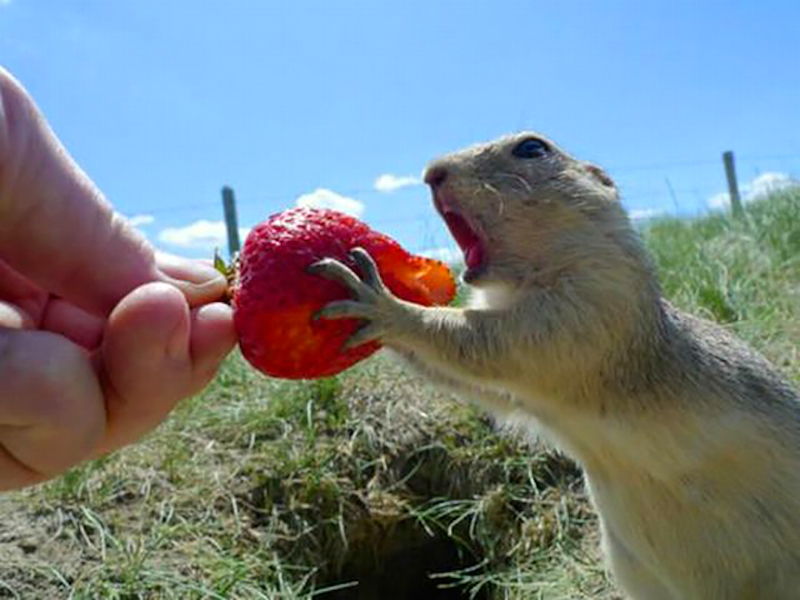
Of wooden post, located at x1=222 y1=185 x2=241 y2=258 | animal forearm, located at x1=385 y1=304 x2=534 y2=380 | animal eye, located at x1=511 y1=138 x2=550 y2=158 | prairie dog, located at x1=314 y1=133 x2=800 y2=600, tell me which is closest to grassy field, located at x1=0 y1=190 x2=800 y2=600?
prairie dog, located at x1=314 y1=133 x2=800 y2=600

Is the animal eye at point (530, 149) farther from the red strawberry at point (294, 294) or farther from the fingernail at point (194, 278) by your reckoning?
the fingernail at point (194, 278)

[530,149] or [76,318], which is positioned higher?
[530,149]

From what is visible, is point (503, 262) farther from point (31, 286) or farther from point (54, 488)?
point (54, 488)

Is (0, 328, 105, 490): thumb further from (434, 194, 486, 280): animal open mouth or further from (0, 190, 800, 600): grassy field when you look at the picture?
(0, 190, 800, 600): grassy field

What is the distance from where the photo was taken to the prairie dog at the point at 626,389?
7.47ft

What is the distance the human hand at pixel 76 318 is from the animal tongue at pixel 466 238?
67 centimetres

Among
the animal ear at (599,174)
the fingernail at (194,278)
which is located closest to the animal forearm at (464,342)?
the fingernail at (194,278)

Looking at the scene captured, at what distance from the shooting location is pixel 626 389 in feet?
7.75

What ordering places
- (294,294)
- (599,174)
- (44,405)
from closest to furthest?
(44,405), (294,294), (599,174)

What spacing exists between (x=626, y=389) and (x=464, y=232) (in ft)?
1.86

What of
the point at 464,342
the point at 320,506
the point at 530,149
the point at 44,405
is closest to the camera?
the point at 44,405

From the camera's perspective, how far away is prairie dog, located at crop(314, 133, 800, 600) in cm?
228

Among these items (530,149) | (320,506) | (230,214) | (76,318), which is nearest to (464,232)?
(530,149)

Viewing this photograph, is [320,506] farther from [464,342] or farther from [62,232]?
[62,232]
